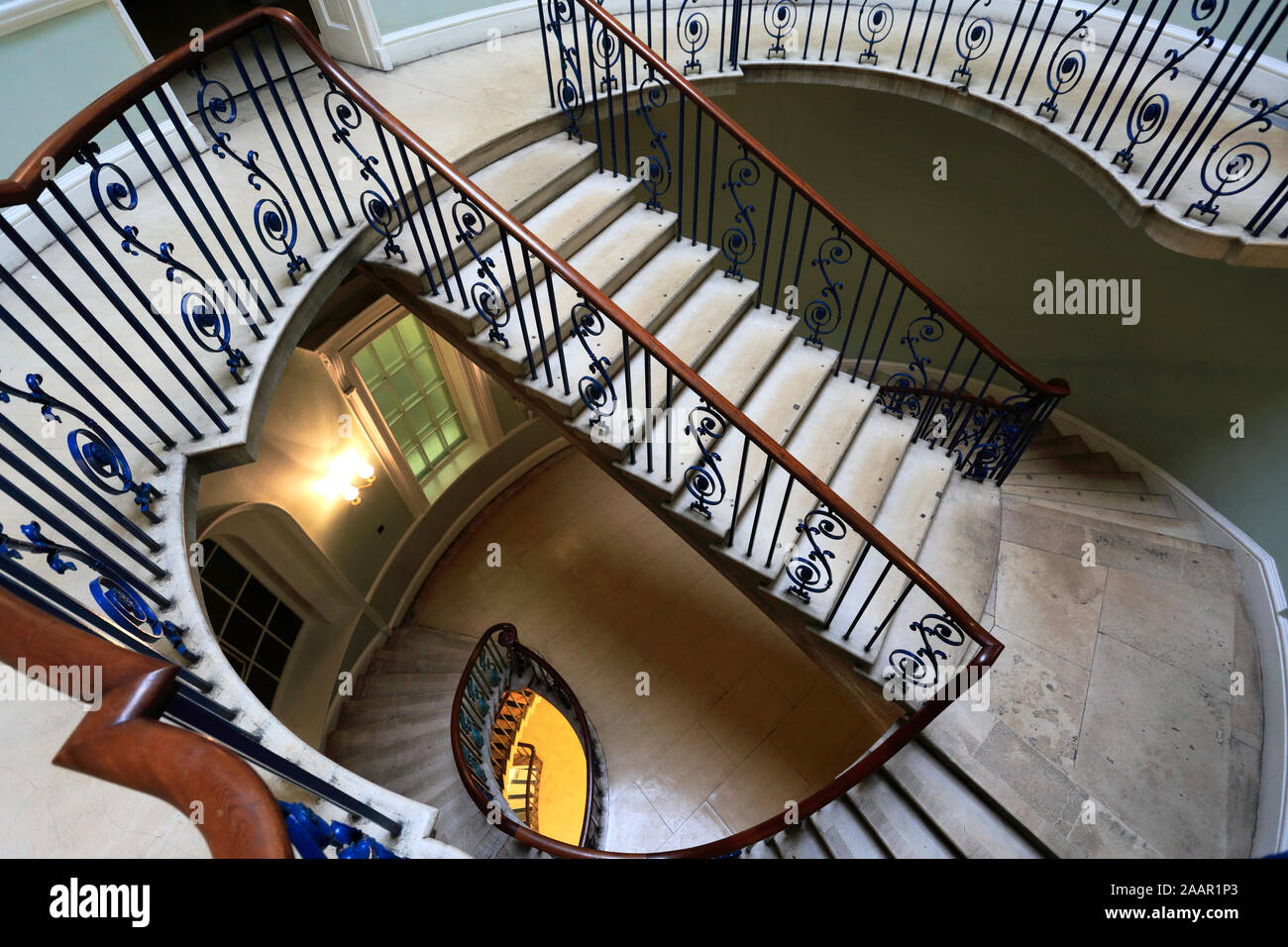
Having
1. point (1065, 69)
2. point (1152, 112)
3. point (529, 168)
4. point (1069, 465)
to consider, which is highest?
point (1065, 69)

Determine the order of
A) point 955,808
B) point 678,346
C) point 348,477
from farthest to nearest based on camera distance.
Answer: point 348,477 → point 678,346 → point 955,808

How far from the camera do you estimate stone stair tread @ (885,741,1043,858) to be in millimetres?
2684

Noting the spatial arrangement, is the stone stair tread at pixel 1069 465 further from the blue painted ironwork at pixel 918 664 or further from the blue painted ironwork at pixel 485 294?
the blue painted ironwork at pixel 485 294

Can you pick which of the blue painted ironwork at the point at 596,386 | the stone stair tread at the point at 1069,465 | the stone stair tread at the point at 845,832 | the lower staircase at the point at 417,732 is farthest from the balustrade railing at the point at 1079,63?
the lower staircase at the point at 417,732

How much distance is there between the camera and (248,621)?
4.38 metres

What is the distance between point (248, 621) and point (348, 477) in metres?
1.19

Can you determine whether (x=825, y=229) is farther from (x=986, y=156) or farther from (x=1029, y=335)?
(x=1029, y=335)

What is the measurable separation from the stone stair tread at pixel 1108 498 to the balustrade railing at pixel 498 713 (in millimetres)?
3650

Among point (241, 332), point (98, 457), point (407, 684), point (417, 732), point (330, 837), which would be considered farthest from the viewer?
point (407, 684)

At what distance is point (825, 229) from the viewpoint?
594 cm

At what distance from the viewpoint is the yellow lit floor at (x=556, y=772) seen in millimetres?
6789

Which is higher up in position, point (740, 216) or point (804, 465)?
point (740, 216)
